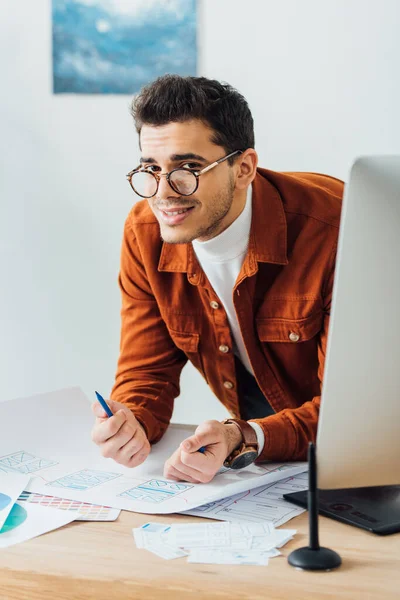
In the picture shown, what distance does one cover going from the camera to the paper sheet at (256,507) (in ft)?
3.57

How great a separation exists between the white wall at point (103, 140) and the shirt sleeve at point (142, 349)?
3.91 feet

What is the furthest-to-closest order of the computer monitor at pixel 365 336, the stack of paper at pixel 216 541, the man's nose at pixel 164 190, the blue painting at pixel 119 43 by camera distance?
the blue painting at pixel 119 43
the man's nose at pixel 164 190
the stack of paper at pixel 216 541
the computer monitor at pixel 365 336

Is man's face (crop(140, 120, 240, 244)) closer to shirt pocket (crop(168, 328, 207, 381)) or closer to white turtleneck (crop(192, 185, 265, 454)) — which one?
white turtleneck (crop(192, 185, 265, 454))

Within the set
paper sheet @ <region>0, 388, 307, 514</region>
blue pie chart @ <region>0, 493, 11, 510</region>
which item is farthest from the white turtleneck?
blue pie chart @ <region>0, 493, 11, 510</region>

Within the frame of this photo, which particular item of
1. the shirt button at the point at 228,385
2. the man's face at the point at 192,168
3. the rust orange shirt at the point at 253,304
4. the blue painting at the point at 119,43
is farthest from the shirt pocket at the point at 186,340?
the blue painting at the point at 119,43

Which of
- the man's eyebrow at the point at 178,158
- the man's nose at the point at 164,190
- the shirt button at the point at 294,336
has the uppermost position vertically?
the man's eyebrow at the point at 178,158

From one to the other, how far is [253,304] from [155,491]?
592mm

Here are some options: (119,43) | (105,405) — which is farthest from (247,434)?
(119,43)

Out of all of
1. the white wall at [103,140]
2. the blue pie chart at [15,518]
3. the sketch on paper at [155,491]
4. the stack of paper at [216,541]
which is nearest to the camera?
the stack of paper at [216,541]

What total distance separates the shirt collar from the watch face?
1.57ft

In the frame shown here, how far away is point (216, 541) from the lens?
99cm

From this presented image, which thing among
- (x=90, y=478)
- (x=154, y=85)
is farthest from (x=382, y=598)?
(x=154, y=85)

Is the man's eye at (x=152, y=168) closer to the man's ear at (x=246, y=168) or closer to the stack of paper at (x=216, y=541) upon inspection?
the man's ear at (x=246, y=168)

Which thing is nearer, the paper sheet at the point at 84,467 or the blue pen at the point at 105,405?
the paper sheet at the point at 84,467
